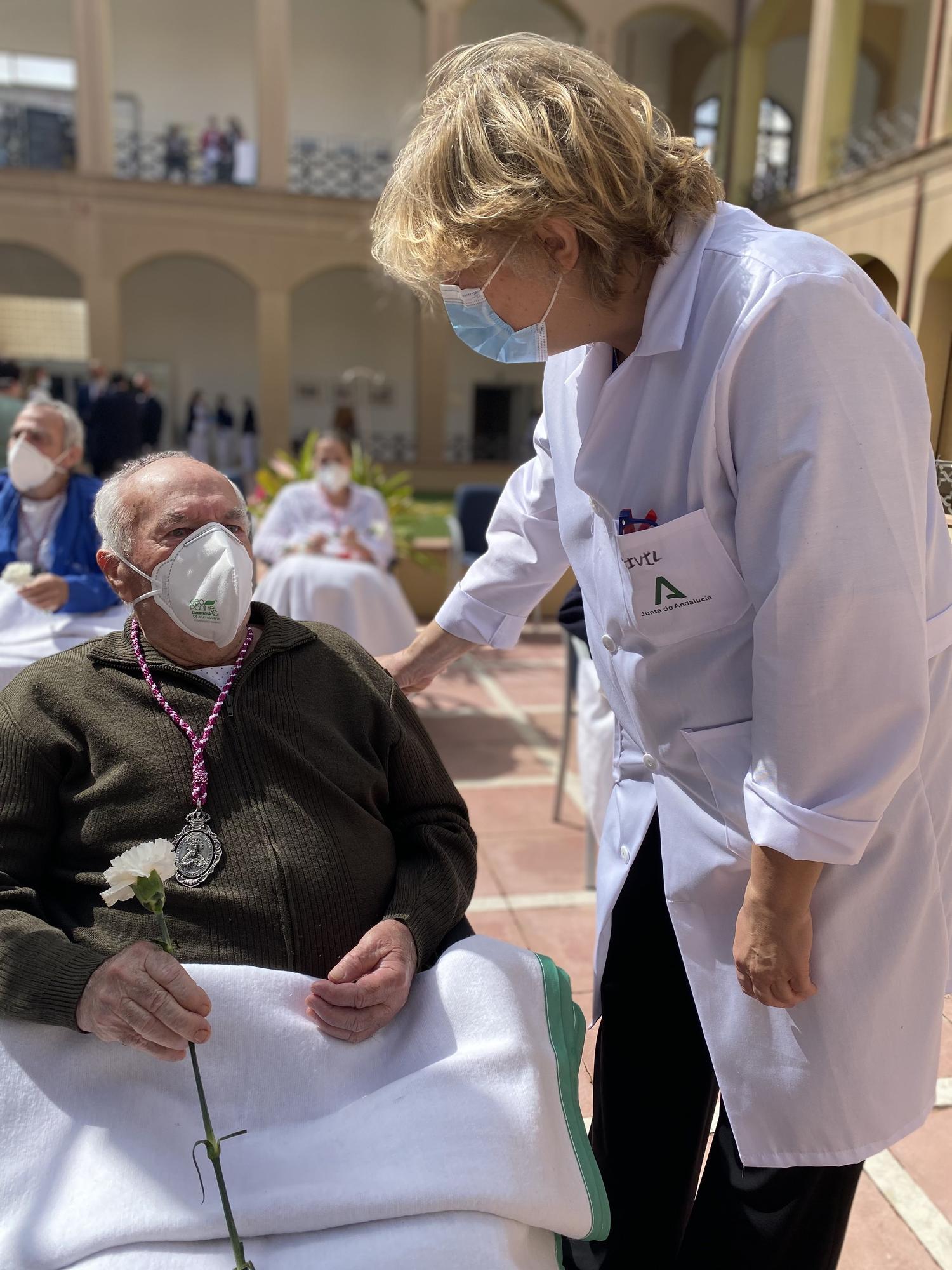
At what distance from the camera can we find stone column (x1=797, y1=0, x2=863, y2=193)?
4.39 metres

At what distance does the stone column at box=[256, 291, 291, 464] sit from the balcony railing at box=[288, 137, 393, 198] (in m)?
2.13

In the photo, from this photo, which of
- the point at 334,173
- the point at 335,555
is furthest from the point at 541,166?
the point at 334,173

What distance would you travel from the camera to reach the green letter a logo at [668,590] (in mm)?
1301

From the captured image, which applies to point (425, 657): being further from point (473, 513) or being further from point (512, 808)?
point (473, 513)

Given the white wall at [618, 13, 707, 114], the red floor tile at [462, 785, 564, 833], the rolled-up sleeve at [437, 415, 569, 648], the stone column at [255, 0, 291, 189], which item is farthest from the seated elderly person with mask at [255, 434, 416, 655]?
the white wall at [618, 13, 707, 114]

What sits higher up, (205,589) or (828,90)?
(828,90)

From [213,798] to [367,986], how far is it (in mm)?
392

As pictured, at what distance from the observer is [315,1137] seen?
1313 millimetres

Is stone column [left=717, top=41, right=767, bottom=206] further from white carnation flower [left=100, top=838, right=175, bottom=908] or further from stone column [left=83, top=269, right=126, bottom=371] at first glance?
white carnation flower [left=100, top=838, right=175, bottom=908]

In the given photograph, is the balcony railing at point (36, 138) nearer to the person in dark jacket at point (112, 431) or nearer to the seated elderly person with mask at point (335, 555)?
the person in dark jacket at point (112, 431)

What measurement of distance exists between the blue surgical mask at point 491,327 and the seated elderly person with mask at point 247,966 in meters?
0.59

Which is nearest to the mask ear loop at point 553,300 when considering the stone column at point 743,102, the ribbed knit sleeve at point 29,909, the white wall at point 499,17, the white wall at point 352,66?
the ribbed knit sleeve at point 29,909

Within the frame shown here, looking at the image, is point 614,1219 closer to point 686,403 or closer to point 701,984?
point 701,984

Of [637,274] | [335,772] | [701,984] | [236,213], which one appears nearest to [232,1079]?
[335,772]
